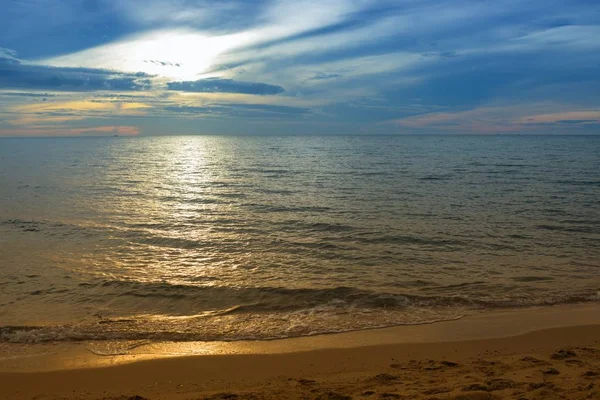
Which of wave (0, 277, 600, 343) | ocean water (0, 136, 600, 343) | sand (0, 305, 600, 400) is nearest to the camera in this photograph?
sand (0, 305, 600, 400)

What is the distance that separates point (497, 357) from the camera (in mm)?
8211

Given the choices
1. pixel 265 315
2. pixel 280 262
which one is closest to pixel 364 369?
pixel 265 315

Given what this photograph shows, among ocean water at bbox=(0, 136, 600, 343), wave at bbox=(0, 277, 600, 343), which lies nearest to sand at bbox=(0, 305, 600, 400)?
wave at bbox=(0, 277, 600, 343)

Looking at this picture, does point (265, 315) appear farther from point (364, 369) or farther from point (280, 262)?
point (280, 262)

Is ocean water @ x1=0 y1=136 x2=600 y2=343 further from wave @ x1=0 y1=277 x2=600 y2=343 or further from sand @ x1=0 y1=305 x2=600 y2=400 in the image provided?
sand @ x1=0 y1=305 x2=600 y2=400

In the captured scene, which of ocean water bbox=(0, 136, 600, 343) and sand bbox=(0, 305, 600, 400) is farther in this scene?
ocean water bbox=(0, 136, 600, 343)

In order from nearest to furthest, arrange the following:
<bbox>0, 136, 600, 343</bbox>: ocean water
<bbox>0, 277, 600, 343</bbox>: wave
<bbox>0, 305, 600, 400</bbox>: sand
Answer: <bbox>0, 305, 600, 400</bbox>: sand
<bbox>0, 277, 600, 343</bbox>: wave
<bbox>0, 136, 600, 343</bbox>: ocean water

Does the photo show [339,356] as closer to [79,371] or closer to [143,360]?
[143,360]

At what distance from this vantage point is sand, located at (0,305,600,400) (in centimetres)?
675

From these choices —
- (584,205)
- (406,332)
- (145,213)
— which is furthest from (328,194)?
(406,332)

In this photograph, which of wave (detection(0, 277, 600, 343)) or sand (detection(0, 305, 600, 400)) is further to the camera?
wave (detection(0, 277, 600, 343))

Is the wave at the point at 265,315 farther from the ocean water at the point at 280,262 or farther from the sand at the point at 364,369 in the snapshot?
the sand at the point at 364,369

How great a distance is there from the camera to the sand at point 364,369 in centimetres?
675

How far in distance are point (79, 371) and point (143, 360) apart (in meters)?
1.10
